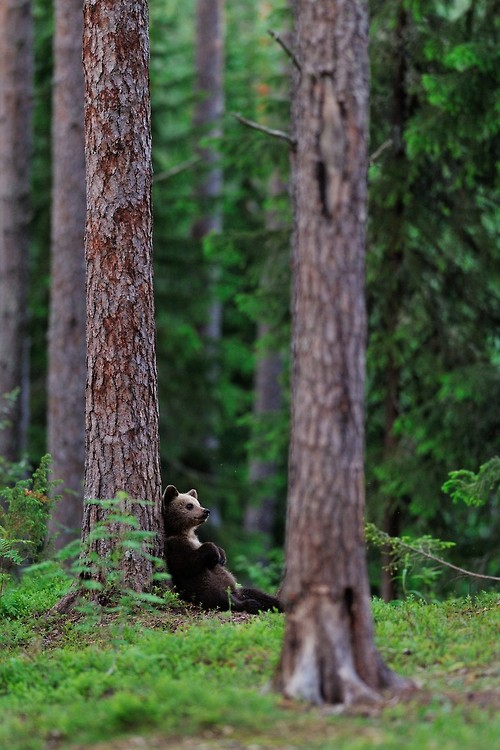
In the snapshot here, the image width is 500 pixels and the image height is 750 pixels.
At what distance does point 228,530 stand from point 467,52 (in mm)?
12940

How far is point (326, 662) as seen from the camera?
617cm

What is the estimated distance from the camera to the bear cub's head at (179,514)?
9.29 meters

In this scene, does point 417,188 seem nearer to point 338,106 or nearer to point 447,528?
point 447,528

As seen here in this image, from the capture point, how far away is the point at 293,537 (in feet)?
20.8

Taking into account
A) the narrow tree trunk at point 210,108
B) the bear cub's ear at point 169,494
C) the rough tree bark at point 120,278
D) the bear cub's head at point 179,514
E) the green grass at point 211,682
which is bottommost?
the green grass at point 211,682

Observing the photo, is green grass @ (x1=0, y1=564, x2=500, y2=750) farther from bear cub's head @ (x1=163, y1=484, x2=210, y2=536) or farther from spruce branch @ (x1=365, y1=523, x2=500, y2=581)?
bear cub's head @ (x1=163, y1=484, x2=210, y2=536)

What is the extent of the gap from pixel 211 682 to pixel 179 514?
9.05ft

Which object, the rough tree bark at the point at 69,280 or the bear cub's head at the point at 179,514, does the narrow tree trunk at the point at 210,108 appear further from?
the bear cub's head at the point at 179,514

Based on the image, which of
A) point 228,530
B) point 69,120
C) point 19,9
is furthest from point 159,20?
point 228,530

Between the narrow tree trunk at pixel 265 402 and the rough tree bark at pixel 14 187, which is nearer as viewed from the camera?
the rough tree bark at pixel 14 187

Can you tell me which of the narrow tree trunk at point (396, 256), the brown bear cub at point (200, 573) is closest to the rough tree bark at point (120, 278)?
the brown bear cub at point (200, 573)

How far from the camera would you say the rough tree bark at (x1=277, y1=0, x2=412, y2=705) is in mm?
6215

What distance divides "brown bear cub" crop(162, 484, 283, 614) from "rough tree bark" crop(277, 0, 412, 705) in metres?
2.70

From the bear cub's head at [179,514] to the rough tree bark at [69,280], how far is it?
6.58 m
